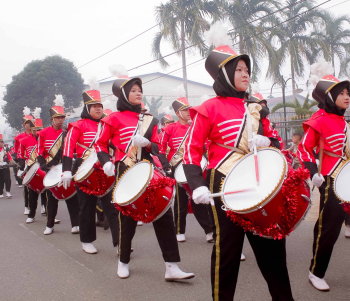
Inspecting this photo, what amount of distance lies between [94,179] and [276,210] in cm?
329

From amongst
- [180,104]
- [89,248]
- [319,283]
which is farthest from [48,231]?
[319,283]

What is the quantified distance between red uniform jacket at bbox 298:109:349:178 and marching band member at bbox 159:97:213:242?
1.77 metres

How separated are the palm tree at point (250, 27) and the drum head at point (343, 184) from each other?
1683 cm

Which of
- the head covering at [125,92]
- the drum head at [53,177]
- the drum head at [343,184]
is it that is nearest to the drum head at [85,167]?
the head covering at [125,92]

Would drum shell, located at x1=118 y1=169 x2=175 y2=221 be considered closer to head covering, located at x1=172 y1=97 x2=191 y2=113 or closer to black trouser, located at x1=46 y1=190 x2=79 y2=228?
head covering, located at x1=172 y1=97 x2=191 y2=113

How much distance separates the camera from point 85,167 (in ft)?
17.8

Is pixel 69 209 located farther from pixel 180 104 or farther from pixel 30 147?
pixel 30 147

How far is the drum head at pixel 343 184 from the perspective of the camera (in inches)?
133

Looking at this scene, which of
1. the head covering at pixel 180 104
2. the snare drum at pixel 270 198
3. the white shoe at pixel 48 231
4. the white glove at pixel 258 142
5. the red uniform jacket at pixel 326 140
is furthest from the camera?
the white shoe at pixel 48 231

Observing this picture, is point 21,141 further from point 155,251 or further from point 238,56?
point 238,56

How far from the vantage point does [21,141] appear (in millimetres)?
10461

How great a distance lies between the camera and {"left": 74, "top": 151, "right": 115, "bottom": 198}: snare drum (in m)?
5.26

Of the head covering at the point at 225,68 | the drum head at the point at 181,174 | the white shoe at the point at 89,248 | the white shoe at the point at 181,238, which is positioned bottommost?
the white shoe at the point at 181,238

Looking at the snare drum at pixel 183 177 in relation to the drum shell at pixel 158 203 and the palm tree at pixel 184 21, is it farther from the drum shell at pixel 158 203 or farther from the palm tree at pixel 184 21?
the palm tree at pixel 184 21
